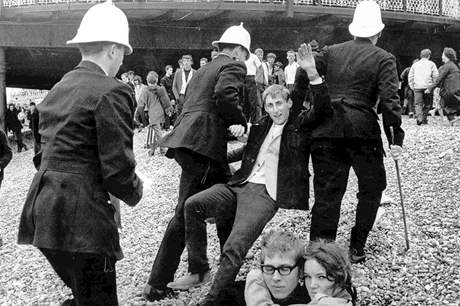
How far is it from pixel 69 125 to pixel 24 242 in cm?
76

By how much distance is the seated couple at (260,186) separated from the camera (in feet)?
16.6

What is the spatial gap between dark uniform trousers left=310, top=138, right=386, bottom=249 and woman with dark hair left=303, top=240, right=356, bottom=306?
5.48 feet

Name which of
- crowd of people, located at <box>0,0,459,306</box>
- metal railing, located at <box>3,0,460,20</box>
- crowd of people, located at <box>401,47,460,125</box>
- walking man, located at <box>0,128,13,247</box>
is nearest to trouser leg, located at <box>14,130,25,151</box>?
metal railing, located at <box>3,0,460,20</box>

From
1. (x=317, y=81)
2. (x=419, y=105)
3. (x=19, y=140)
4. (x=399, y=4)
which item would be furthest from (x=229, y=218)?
(x=19, y=140)

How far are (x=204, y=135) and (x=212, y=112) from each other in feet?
0.77

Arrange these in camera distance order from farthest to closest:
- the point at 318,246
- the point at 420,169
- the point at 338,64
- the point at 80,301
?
the point at 420,169
the point at 338,64
the point at 318,246
the point at 80,301

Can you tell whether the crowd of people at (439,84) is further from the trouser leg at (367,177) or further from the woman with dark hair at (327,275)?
the woman with dark hair at (327,275)

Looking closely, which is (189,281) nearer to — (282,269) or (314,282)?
(282,269)

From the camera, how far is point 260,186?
209 inches

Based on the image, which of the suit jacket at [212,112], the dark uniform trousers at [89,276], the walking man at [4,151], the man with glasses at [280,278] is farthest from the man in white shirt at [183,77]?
the dark uniform trousers at [89,276]

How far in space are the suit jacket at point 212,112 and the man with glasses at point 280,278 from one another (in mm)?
1542

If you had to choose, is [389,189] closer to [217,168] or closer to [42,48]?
[217,168]

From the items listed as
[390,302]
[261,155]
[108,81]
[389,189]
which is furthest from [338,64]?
[389,189]

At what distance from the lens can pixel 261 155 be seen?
17.9 feet
